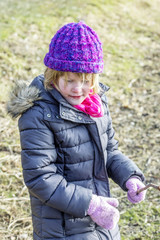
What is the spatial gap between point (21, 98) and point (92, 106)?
41cm

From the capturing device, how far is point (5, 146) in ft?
12.8

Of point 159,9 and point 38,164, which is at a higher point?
point 159,9

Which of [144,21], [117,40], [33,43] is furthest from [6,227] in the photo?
[144,21]

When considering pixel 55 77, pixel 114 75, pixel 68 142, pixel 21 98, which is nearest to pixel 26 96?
pixel 21 98

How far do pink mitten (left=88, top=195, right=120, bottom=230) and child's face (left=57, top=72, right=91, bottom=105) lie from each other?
56 centimetres

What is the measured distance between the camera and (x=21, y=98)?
2027 millimetres

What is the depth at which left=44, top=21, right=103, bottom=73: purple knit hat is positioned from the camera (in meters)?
1.92

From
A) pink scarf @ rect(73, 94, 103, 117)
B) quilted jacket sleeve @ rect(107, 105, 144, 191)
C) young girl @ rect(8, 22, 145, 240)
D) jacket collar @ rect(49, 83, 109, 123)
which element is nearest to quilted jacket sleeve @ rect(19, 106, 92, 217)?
young girl @ rect(8, 22, 145, 240)

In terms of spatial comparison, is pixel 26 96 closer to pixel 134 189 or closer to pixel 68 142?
pixel 68 142

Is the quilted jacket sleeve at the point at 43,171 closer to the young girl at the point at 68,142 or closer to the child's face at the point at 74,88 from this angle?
the young girl at the point at 68,142

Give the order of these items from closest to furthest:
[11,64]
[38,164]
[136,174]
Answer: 1. [38,164]
2. [136,174]
3. [11,64]

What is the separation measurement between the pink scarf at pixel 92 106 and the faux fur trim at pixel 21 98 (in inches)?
10.1

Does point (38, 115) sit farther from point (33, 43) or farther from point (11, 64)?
point (33, 43)

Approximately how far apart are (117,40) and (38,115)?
5.18 m
